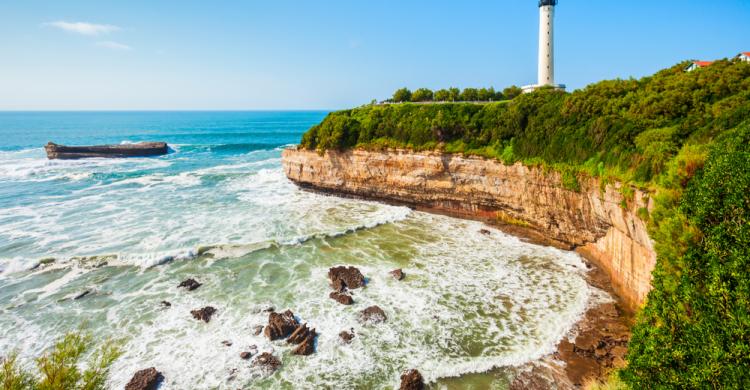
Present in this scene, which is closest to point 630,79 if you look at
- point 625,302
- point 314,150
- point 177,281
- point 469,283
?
point 625,302

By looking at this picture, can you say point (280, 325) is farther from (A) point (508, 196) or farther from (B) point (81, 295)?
(A) point (508, 196)

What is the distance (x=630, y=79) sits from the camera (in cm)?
2222

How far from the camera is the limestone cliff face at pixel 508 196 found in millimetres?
15500

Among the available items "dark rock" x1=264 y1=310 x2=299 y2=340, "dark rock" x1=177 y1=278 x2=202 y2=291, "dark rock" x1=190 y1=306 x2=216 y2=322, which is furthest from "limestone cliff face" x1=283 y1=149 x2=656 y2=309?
"dark rock" x1=190 y1=306 x2=216 y2=322

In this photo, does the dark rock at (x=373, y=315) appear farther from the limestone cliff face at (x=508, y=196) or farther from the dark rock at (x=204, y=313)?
the limestone cliff face at (x=508, y=196)

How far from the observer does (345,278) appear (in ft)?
57.2

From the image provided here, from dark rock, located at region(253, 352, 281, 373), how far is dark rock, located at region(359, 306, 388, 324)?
3.73 meters

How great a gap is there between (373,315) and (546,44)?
35466 millimetres

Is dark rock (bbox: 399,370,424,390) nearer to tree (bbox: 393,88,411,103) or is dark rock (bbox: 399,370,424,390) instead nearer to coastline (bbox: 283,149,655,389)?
coastline (bbox: 283,149,655,389)

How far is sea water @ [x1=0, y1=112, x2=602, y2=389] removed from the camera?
40.0 ft

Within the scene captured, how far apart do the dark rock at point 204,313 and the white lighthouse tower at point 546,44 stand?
116 ft

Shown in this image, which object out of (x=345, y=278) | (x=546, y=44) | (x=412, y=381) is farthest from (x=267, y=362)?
(x=546, y=44)

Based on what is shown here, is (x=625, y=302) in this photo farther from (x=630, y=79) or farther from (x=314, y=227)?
(x=314, y=227)

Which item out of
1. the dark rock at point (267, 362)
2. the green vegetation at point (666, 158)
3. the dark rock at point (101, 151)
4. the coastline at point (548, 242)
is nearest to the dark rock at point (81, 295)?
the dark rock at point (267, 362)
